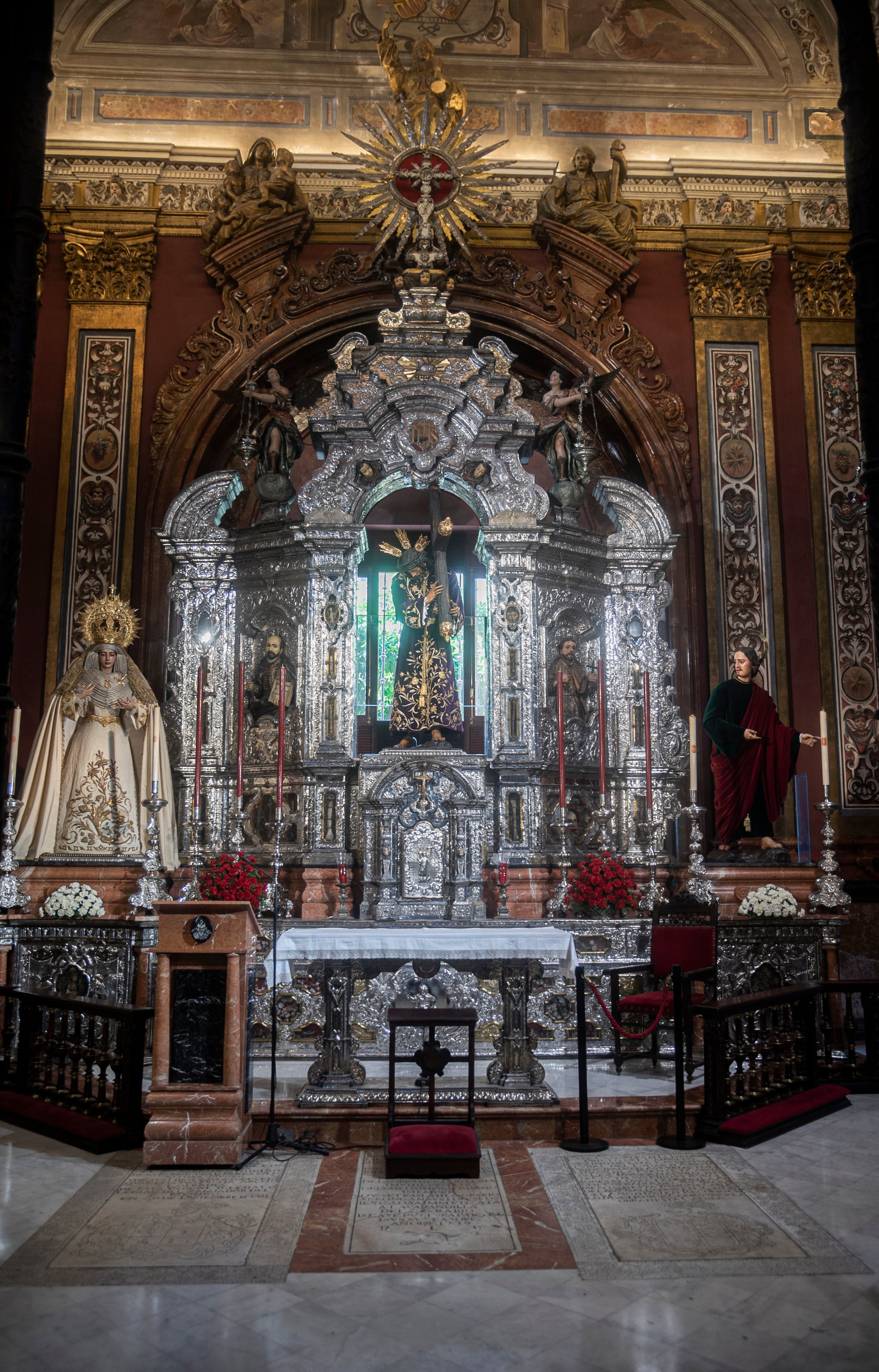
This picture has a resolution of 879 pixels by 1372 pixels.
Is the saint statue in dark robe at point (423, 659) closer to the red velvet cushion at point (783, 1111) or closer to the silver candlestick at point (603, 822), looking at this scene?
the silver candlestick at point (603, 822)

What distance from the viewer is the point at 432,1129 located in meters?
6.14

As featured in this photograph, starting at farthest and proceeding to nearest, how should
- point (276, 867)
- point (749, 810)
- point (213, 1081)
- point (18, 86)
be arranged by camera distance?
point (749, 810)
point (276, 867)
point (213, 1081)
point (18, 86)

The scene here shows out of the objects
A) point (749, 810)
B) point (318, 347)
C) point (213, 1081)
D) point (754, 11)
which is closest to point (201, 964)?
point (213, 1081)

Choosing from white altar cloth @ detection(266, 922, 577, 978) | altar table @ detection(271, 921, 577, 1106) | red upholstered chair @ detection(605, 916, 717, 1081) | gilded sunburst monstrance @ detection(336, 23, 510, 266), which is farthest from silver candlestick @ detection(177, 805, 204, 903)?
gilded sunburst monstrance @ detection(336, 23, 510, 266)

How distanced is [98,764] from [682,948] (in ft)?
16.9

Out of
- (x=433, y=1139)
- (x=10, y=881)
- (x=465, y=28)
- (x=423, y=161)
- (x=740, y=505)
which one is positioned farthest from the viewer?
(x=465, y=28)

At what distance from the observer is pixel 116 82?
41.8 ft

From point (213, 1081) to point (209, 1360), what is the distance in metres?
2.56

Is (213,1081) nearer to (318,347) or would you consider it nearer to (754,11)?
(318,347)

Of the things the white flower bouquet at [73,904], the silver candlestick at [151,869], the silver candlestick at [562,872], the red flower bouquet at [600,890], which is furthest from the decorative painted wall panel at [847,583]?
the white flower bouquet at [73,904]

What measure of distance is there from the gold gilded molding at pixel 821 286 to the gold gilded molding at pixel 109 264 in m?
6.94

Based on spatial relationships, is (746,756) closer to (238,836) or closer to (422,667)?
(422,667)

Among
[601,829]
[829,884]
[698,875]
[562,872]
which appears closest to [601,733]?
[601,829]

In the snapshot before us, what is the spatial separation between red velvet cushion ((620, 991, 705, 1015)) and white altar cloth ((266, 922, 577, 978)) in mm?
706
